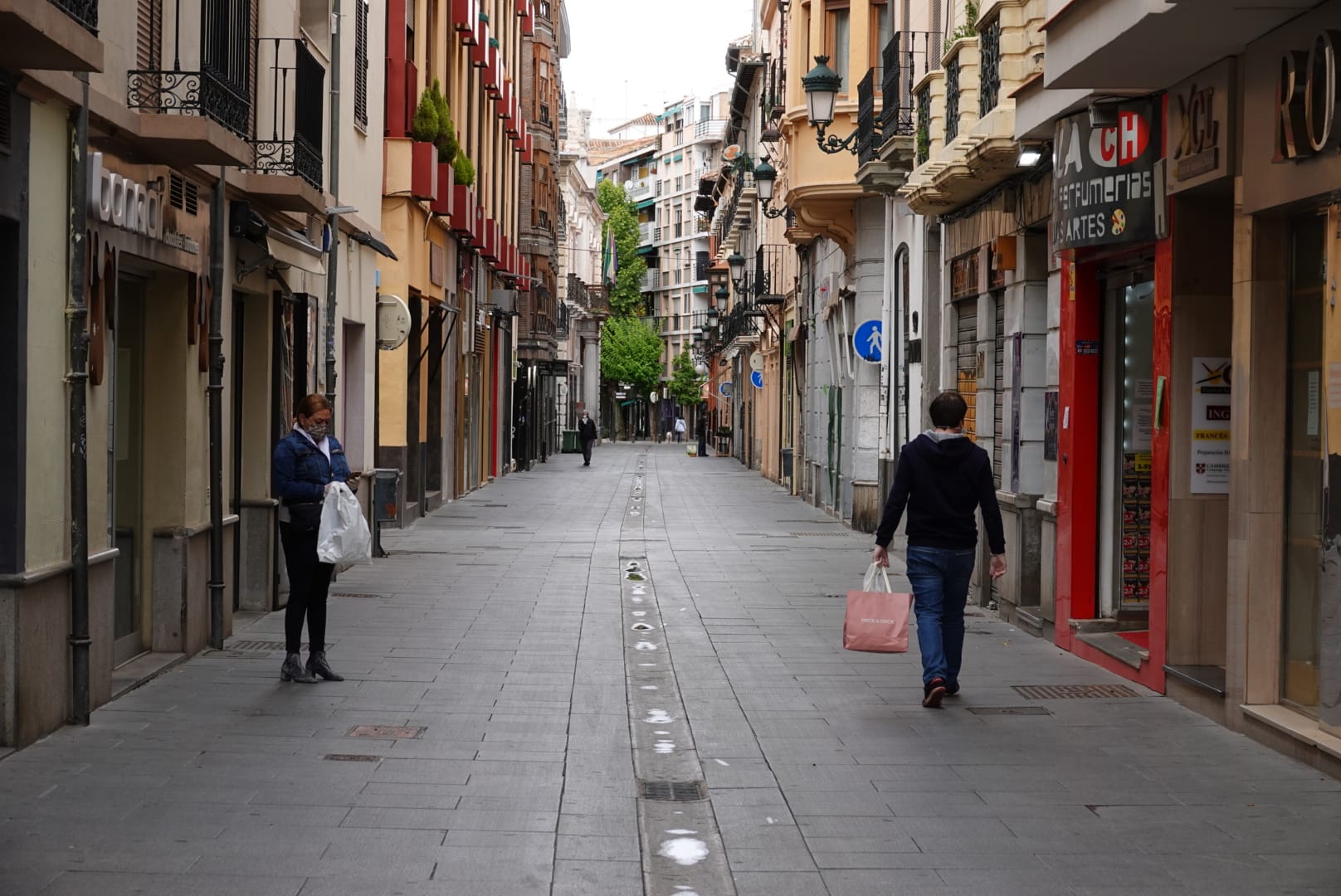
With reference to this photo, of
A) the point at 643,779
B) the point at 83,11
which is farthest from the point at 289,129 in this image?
the point at 643,779

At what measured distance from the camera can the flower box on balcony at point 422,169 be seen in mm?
24922

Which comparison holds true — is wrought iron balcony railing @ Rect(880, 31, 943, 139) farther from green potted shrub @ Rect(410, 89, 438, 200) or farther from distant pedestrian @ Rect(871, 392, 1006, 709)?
distant pedestrian @ Rect(871, 392, 1006, 709)

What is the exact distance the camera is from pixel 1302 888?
20.5 ft

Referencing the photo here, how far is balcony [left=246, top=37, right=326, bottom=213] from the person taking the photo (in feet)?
44.7

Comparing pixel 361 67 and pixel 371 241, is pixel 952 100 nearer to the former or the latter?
pixel 371 241

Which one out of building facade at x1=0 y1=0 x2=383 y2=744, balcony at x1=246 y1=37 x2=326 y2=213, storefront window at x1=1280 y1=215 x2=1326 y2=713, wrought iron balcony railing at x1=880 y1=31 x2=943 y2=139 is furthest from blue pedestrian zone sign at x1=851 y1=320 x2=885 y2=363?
storefront window at x1=1280 y1=215 x2=1326 y2=713

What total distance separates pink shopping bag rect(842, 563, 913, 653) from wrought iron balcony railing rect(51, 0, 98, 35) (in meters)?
5.29

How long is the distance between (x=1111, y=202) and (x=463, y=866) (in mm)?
6925

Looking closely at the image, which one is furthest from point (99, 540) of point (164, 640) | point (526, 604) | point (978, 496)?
point (526, 604)

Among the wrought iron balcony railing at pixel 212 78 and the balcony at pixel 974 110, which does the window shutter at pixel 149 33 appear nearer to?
the wrought iron balcony railing at pixel 212 78

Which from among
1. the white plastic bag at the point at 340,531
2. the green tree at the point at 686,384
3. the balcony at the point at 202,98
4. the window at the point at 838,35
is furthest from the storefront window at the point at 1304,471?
the green tree at the point at 686,384

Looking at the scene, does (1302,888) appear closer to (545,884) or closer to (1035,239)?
(545,884)

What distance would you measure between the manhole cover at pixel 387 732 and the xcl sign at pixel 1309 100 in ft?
18.0

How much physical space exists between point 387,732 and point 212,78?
478 centimetres
